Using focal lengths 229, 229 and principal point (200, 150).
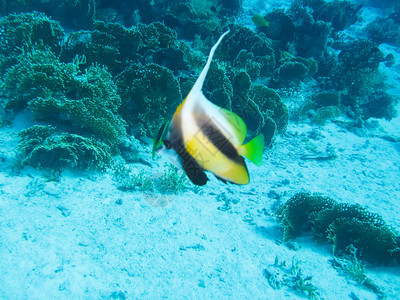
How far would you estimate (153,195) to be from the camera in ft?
12.9

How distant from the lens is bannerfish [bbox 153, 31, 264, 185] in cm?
93

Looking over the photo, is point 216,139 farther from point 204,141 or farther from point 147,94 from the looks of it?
point 147,94

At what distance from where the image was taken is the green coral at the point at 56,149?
3605 mm

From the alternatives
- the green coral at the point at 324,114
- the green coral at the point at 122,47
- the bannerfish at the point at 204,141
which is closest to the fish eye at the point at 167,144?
the bannerfish at the point at 204,141

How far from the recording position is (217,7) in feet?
42.3

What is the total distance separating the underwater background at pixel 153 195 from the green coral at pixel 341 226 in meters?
0.02

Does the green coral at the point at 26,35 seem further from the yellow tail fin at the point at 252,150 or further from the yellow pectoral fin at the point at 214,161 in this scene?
the yellow tail fin at the point at 252,150

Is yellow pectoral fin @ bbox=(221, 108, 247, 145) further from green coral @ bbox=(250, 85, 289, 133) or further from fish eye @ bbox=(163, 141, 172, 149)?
green coral @ bbox=(250, 85, 289, 133)

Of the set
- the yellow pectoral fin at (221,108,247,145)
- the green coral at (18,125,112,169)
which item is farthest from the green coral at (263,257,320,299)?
the green coral at (18,125,112,169)

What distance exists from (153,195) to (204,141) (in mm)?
3212

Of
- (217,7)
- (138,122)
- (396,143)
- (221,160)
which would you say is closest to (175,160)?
(221,160)

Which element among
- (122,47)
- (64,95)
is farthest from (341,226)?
(122,47)

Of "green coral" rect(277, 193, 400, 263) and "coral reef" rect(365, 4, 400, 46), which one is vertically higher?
"coral reef" rect(365, 4, 400, 46)

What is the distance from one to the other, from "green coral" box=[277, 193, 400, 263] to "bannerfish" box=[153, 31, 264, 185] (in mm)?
3261
